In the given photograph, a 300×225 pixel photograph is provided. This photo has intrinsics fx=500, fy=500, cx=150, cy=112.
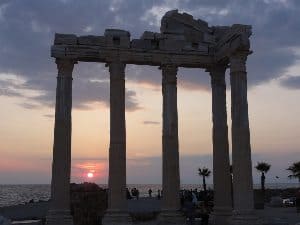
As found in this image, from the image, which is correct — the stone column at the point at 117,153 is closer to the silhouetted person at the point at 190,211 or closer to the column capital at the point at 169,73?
the column capital at the point at 169,73

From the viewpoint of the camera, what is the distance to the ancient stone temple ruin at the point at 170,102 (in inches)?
1196

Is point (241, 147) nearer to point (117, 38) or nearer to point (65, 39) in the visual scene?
point (117, 38)

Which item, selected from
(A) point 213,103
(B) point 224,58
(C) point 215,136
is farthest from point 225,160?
(B) point 224,58

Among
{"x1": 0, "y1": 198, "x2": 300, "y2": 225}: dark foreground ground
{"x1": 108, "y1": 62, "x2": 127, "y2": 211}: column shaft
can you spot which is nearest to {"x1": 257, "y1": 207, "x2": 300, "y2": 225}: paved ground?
{"x1": 0, "y1": 198, "x2": 300, "y2": 225}: dark foreground ground

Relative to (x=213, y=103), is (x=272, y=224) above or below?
below

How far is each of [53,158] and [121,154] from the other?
14.0ft

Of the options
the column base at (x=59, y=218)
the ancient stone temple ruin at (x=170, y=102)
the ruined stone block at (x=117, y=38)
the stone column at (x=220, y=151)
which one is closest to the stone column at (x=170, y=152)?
the ancient stone temple ruin at (x=170, y=102)

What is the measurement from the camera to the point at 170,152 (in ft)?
108

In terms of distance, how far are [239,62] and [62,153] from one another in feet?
40.7

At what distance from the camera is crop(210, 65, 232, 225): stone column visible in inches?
1324

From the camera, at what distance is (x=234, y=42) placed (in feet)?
103

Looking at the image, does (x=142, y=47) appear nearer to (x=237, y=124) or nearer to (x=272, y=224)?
(x=237, y=124)

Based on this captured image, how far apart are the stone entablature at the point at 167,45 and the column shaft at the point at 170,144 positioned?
4.45 feet

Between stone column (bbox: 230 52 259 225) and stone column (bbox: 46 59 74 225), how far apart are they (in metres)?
10.2
